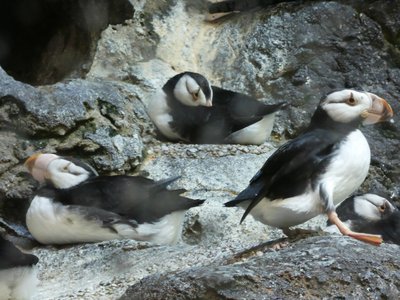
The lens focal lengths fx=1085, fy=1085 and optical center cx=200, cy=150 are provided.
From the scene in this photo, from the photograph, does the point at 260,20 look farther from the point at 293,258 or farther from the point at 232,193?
the point at 293,258

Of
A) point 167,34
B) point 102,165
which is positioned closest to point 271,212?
point 102,165

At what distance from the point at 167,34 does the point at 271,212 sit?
2.19 m

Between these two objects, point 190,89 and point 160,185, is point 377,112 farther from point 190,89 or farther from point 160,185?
point 190,89

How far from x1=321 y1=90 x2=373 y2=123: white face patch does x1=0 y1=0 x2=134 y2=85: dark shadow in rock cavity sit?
70.4 inches

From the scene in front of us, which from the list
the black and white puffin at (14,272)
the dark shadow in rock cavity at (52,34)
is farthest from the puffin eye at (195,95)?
the black and white puffin at (14,272)

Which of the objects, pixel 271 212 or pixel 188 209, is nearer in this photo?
pixel 271 212

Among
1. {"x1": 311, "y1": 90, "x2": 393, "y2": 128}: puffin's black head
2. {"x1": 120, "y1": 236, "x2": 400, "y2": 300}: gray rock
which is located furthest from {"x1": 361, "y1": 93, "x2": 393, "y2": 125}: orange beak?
{"x1": 120, "y1": 236, "x2": 400, "y2": 300}: gray rock

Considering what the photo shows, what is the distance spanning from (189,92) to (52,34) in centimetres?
83

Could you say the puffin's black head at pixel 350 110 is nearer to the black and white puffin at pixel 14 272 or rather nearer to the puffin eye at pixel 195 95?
the black and white puffin at pixel 14 272

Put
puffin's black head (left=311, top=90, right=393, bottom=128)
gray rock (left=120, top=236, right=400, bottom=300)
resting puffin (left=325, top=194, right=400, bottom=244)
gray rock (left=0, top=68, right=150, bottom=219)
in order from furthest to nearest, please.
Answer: gray rock (left=0, top=68, right=150, bottom=219) → resting puffin (left=325, top=194, right=400, bottom=244) → puffin's black head (left=311, top=90, right=393, bottom=128) → gray rock (left=120, top=236, right=400, bottom=300)

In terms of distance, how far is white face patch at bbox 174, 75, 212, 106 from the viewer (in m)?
5.09

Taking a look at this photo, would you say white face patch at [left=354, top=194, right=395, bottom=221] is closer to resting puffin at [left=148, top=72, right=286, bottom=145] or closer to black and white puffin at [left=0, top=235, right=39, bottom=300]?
resting puffin at [left=148, top=72, right=286, bottom=145]

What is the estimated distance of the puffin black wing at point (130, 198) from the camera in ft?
13.6

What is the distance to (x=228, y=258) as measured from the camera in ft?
10.9
